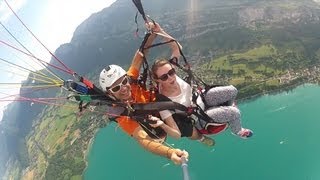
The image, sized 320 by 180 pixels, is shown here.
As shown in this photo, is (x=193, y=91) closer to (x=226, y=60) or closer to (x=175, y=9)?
(x=226, y=60)

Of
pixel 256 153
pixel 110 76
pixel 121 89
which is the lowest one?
pixel 256 153

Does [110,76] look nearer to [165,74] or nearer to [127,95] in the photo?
[127,95]

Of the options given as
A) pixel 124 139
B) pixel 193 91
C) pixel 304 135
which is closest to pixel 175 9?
A: pixel 124 139

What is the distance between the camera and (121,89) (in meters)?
4.02

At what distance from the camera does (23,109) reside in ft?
476

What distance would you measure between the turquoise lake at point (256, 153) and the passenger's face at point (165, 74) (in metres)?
37.4

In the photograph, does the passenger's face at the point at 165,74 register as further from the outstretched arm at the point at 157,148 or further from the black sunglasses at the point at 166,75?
the outstretched arm at the point at 157,148

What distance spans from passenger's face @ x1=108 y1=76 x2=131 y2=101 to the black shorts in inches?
22.9

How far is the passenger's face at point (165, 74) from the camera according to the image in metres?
4.16

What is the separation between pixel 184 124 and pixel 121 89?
84 cm

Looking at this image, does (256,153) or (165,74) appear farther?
(256,153)

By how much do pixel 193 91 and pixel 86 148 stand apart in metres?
76.3

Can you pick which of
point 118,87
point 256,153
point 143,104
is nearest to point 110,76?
point 118,87

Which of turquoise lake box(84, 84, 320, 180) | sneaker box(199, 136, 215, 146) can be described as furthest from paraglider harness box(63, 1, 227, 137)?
turquoise lake box(84, 84, 320, 180)
